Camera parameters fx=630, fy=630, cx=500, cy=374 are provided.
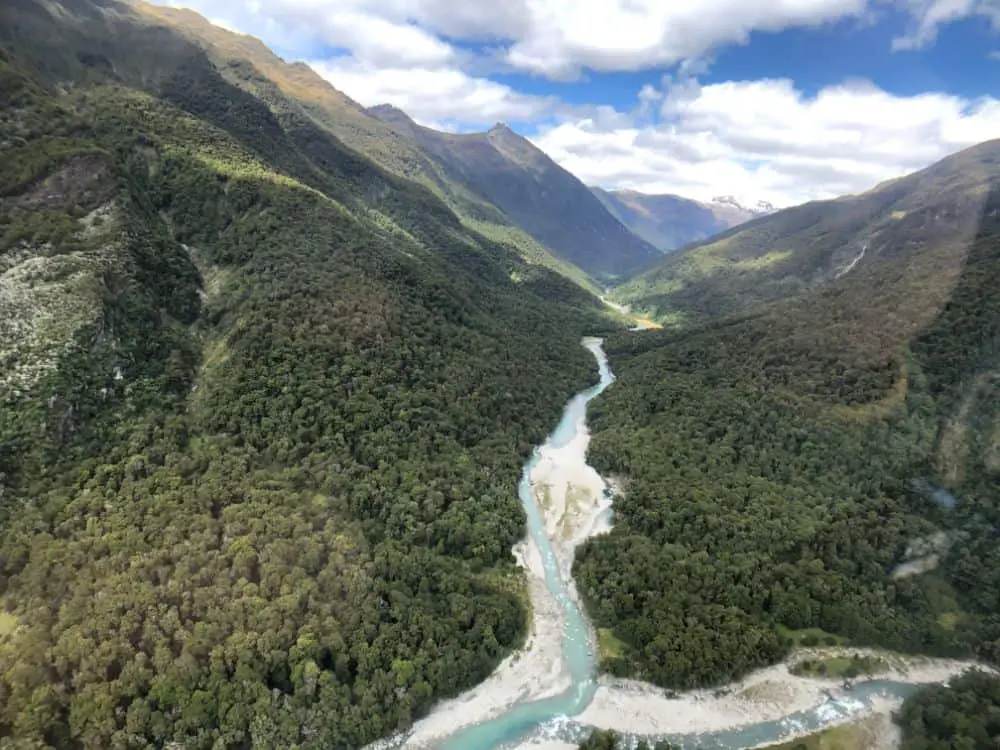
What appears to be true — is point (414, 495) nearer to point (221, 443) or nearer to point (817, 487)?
point (221, 443)

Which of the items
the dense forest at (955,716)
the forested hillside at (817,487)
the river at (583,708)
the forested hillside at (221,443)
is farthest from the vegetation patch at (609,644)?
the dense forest at (955,716)

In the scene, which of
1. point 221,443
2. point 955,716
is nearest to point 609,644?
point 955,716

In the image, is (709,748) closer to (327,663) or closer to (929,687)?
(929,687)

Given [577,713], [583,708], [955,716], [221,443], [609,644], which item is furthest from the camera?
[221,443]

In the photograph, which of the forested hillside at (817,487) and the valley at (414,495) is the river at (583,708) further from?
the forested hillside at (817,487)

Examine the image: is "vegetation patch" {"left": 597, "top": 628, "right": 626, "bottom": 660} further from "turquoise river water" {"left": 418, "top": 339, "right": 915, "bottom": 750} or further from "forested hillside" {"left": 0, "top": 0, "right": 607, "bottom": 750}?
"forested hillside" {"left": 0, "top": 0, "right": 607, "bottom": 750}

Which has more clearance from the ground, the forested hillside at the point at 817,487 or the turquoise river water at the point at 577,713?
the forested hillside at the point at 817,487
